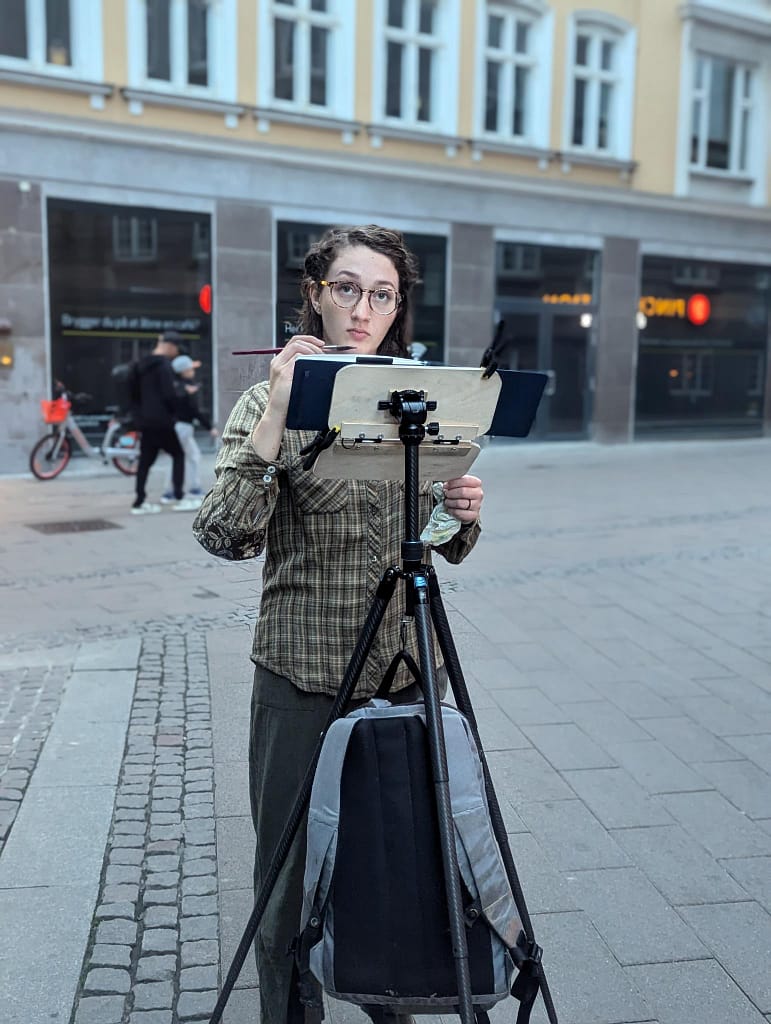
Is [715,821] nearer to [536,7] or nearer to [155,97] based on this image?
[155,97]

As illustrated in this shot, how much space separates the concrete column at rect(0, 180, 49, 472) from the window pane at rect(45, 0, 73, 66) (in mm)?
1807

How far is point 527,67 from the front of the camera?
17.5 metres

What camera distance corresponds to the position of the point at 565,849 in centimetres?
355

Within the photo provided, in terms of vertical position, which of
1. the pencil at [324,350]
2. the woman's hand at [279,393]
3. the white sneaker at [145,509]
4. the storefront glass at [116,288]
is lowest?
the white sneaker at [145,509]

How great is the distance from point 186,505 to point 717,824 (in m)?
7.71

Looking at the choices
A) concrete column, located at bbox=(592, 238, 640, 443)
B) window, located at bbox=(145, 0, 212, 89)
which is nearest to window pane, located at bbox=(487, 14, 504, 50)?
concrete column, located at bbox=(592, 238, 640, 443)

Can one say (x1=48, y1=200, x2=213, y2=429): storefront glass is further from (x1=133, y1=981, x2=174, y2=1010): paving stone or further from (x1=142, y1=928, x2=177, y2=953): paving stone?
(x1=133, y1=981, x2=174, y2=1010): paving stone

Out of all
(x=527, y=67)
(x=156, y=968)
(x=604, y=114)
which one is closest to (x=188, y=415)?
(x=156, y=968)

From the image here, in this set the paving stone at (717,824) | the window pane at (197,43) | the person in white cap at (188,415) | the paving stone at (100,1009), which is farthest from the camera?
the window pane at (197,43)

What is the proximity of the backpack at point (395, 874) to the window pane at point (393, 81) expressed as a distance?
15757mm

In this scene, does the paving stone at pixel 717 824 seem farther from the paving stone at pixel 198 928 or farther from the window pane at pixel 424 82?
the window pane at pixel 424 82

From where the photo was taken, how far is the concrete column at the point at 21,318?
518 inches

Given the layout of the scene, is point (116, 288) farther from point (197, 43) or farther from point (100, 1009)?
point (100, 1009)

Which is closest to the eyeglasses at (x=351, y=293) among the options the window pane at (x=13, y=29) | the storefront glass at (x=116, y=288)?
the storefront glass at (x=116, y=288)
